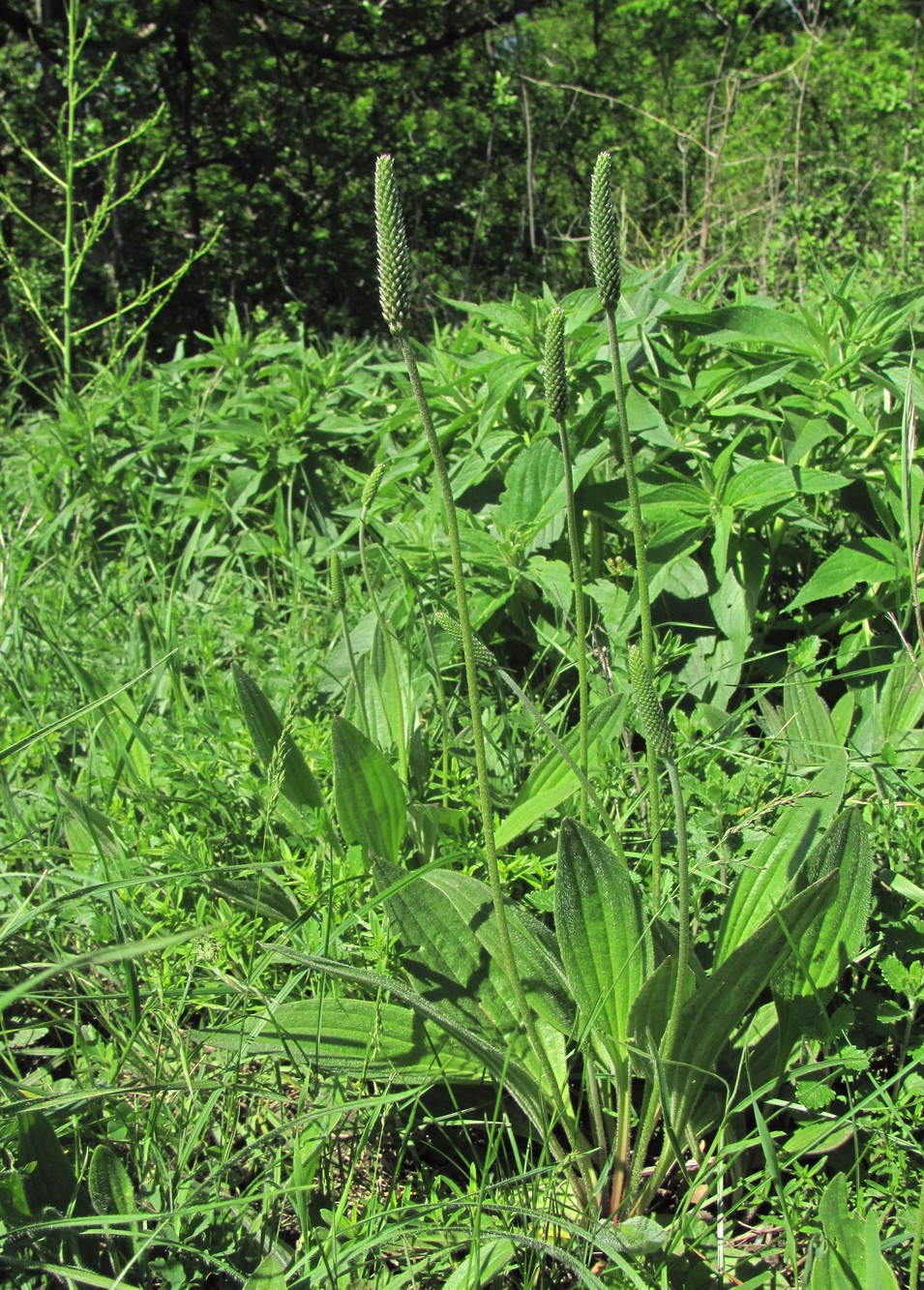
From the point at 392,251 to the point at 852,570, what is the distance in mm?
1444

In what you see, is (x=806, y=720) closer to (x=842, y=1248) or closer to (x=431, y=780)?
(x=431, y=780)

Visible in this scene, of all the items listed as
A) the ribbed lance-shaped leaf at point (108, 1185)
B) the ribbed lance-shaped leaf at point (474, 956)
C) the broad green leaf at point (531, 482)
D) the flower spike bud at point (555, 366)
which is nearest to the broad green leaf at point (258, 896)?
the ribbed lance-shaped leaf at point (474, 956)

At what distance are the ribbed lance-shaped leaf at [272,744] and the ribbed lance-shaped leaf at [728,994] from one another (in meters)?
0.80

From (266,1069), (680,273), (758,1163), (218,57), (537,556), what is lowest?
(758,1163)

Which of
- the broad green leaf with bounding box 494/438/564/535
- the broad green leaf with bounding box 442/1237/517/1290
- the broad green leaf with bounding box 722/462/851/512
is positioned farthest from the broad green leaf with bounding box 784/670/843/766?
the broad green leaf with bounding box 442/1237/517/1290

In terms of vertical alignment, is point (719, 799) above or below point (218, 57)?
below

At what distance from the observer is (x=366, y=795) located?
5.82 feet

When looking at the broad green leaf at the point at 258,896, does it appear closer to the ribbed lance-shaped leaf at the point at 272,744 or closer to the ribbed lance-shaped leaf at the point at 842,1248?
the ribbed lance-shaped leaf at the point at 272,744

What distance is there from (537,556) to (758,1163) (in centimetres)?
126

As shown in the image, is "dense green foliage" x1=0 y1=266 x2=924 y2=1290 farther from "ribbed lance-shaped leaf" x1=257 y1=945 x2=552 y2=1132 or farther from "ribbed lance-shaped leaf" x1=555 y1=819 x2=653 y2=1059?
"ribbed lance-shaped leaf" x1=555 y1=819 x2=653 y2=1059

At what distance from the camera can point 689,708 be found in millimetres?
2285

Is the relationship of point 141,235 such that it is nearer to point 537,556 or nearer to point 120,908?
point 537,556

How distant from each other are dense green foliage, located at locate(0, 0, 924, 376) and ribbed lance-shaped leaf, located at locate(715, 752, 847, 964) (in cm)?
502

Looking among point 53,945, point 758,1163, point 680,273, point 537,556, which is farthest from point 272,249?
point 758,1163
